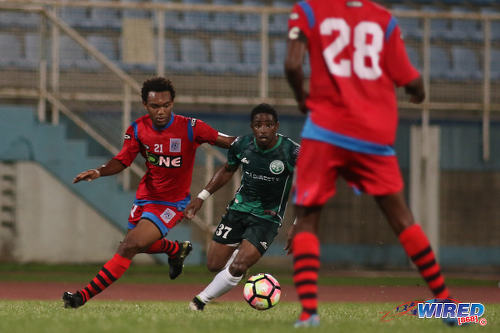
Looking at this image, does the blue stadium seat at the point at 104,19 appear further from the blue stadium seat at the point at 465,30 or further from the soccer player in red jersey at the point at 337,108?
the soccer player in red jersey at the point at 337,108

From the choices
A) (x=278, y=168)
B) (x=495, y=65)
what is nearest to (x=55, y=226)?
(x=278, y=168)

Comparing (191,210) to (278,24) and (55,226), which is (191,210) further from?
(278,24)

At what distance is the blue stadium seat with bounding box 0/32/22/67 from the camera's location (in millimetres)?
14117

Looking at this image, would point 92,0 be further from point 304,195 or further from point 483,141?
point 304,195

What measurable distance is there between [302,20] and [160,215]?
329 centimetres

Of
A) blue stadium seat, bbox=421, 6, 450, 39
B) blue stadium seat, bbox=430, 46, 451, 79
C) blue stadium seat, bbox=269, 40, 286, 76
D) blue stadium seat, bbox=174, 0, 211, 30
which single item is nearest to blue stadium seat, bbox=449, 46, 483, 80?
blue stadium seat, bbox=430, 46, 451, 79

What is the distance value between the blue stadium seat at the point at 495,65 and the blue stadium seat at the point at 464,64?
0.25 meters

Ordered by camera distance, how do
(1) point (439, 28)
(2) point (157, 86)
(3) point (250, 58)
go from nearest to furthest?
(2) point (157, 86) → (3) point (250, 58) → (1) point (439, 28)

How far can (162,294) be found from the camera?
37.0 ft

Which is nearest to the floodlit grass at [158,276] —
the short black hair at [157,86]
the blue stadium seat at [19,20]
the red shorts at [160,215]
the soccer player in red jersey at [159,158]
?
the blue stadium seat at [19,20]

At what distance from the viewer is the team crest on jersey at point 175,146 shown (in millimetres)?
7961

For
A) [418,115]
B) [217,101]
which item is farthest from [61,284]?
[418,115]

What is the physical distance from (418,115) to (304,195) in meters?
10.8

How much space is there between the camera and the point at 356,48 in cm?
514
